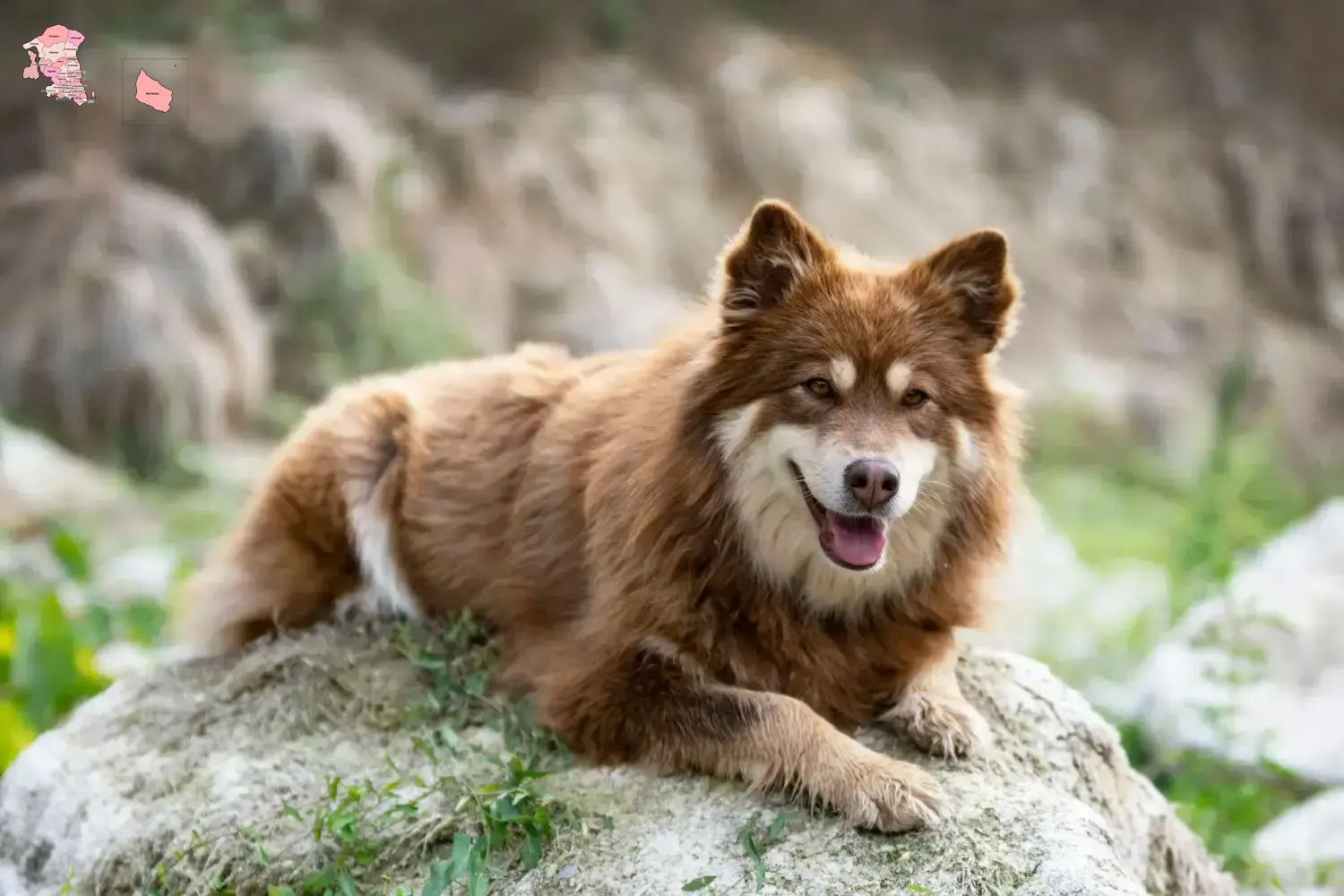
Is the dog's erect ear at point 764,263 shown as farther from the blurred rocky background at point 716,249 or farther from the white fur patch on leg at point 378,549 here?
Answer: the blurred rocky background at point 716,249

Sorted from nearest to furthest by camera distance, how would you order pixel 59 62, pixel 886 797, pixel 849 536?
pixel 886 797, pixel 849 536, pixel 59 62

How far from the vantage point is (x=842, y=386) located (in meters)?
3.30

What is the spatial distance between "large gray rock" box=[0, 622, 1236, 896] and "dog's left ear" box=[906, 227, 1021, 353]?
3.78 feet

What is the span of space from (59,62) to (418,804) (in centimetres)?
522

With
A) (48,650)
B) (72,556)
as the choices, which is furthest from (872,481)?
(72,556)

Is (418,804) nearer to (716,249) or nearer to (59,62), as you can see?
(59,62)

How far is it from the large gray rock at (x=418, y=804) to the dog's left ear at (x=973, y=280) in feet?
3.78

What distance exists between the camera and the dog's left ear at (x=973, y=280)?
3.45 m

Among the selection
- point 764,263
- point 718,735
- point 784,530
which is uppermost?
point 764,263

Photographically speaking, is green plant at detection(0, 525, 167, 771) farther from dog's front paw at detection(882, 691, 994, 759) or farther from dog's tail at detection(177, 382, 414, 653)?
dog's front paw at detection(882, 691, 994, 759)

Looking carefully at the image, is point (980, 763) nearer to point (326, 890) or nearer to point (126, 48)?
point (326, 890)

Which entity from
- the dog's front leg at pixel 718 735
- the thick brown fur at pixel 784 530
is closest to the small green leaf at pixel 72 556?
the thick brown fur at pixel 784 530

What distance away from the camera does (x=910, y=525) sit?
11.4 ft

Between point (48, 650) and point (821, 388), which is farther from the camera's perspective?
point (48, 650)
